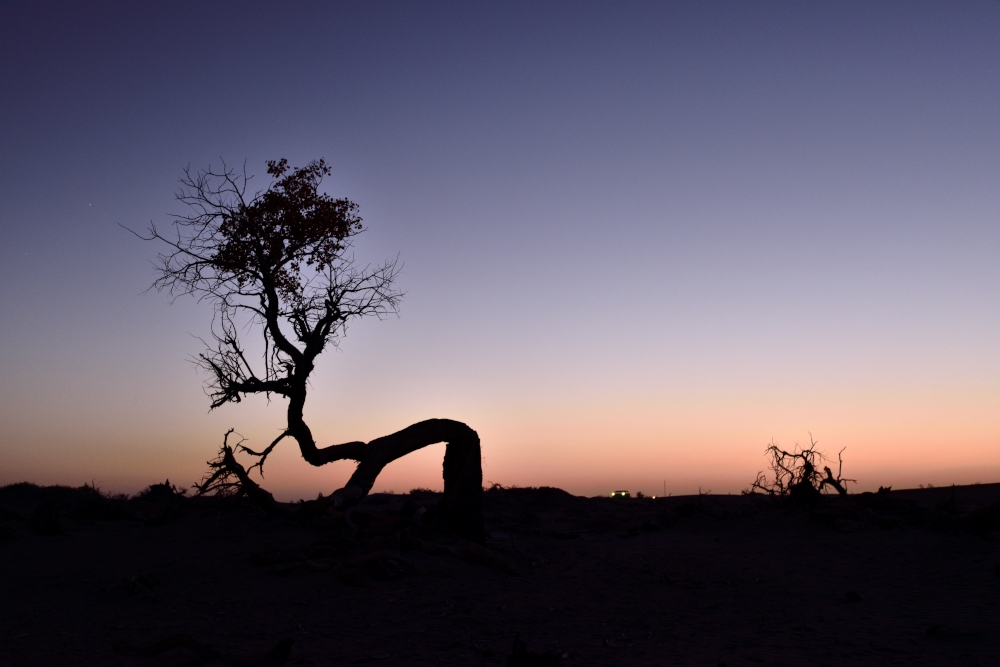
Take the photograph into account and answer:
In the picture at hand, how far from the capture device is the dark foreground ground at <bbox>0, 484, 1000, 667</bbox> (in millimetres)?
7277

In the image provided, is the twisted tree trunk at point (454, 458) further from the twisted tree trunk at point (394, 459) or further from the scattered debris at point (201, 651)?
the scattered debris at point (201, 651)

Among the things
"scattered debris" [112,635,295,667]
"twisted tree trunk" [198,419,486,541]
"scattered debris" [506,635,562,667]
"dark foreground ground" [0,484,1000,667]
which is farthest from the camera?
"twisted tree trunk" [198,419,486,541]

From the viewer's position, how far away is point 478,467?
1366cm

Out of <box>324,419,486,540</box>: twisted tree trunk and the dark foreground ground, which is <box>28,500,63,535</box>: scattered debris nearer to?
the dark foreground ground

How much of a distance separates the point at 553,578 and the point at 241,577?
4.84m

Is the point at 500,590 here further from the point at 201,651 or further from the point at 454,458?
the point at 201,651

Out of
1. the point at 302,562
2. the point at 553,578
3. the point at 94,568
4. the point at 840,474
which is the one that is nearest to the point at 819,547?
the point at 840,474

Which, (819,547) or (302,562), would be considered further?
(819,547)

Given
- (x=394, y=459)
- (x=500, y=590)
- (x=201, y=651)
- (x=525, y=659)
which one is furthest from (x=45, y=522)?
(x=525, y=659)

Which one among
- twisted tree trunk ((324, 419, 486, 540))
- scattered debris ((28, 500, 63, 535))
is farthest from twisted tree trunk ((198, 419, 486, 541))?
scattered debris ((28, 500, 63, 535))

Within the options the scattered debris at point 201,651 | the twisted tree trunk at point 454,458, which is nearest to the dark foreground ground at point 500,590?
the scattered debris at point 201,651

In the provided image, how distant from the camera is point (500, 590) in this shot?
10.4 meters

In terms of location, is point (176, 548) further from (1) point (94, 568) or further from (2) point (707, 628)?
(2) point (707, 628)

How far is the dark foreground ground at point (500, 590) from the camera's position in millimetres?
7277
